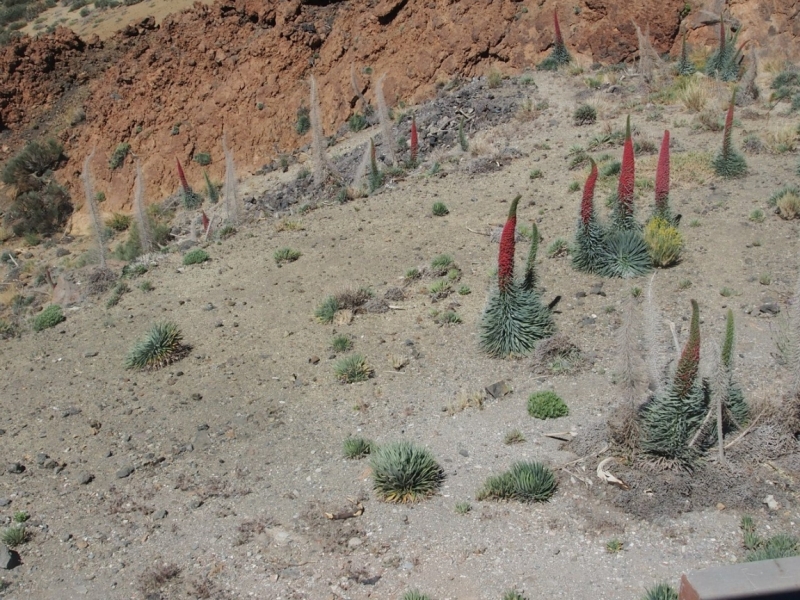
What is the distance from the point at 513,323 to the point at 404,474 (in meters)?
2.95

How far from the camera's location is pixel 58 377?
9.82 m

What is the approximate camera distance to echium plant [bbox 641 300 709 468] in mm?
6098

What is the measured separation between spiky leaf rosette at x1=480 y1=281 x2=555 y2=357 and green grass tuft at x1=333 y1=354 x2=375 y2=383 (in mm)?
1424

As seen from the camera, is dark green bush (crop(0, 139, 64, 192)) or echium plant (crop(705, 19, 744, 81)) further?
dark green bush (crop(0, 139, 64, 192))

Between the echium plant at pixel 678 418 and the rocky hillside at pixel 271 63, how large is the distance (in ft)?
54.7

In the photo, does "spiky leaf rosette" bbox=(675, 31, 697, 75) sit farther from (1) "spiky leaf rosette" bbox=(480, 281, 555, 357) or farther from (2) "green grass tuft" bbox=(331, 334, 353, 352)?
(2) "green grass tuft" bbox=(331, 334, 353, 352)

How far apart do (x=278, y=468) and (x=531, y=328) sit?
11.0ft

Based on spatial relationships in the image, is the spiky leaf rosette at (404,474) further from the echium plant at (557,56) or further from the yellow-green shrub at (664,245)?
the echium plant at (557,56)

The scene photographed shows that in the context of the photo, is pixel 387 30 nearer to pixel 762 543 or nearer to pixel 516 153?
pixel 516 153

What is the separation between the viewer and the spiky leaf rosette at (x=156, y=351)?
9570 mm

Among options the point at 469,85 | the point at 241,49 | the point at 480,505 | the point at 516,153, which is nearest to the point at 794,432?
the point at 480,505

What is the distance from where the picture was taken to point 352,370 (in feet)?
28.4

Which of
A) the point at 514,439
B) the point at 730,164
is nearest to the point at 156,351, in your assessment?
the point at 514,439

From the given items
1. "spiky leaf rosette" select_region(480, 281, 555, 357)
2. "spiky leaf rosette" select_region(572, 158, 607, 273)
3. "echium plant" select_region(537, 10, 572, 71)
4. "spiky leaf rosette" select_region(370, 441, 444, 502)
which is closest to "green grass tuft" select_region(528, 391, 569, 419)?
"spiky leaf rosette" select_region(480, 281, 555, 357)
